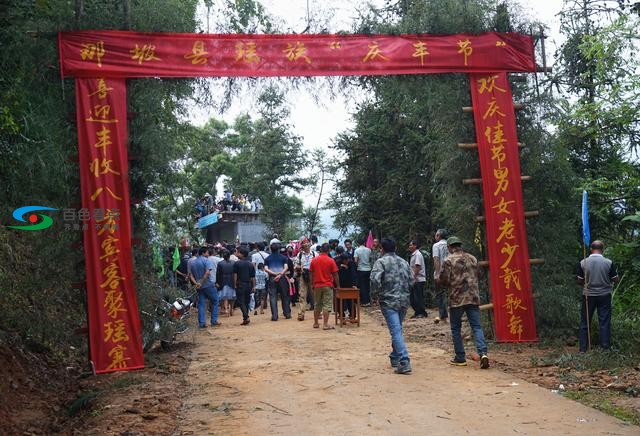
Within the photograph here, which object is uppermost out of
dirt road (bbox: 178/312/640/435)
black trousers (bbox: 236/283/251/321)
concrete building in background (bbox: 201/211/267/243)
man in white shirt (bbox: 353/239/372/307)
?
concrete building in background (bbox: 201/211/267/243)

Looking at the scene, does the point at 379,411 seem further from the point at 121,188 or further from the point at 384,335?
the point at 384,335

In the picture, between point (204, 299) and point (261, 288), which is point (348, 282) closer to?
point (261, 288)

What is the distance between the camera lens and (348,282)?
16.5m

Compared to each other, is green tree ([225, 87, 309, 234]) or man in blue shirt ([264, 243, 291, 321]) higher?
green tree ([225, 87, 309, 234])

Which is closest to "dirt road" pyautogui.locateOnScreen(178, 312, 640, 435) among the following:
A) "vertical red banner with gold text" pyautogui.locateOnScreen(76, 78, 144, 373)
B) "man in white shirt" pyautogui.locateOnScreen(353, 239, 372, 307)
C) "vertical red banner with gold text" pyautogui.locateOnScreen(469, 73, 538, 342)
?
"vertical red banner with gold text" pyautogui.locateOnScreen(76, 78, 144, 373)

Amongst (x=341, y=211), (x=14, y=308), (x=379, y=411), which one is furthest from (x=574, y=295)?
(x=341, y=211)

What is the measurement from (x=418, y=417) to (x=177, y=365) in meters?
4.81

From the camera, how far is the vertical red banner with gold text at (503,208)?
10922 millimetres

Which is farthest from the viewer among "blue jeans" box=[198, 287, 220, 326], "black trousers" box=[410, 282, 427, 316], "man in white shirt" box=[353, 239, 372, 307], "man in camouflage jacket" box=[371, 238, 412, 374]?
"man in white shirt" box=[353, 239, 372, 307]

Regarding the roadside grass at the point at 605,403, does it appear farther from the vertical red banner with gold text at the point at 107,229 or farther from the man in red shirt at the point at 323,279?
the man in red shirt at the point at 323,279

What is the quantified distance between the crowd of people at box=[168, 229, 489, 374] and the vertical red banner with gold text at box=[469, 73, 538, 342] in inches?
38.8

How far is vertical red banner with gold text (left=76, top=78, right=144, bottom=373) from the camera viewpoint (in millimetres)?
9562

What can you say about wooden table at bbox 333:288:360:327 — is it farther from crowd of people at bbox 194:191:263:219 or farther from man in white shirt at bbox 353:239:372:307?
crowd of people at bbox 194:191:263:219

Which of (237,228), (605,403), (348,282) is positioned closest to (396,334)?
(605,403)
